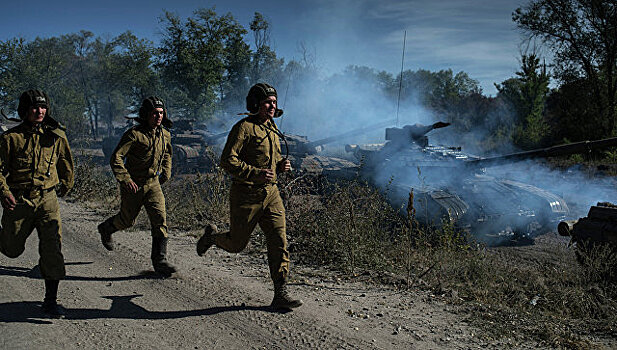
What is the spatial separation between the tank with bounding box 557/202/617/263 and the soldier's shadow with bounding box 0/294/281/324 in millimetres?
4780

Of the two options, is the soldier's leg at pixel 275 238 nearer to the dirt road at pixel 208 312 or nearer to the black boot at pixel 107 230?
the dirt road at pixel 208 312

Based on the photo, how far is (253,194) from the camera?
4016 millimetres

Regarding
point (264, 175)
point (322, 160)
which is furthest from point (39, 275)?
point (322, 160)

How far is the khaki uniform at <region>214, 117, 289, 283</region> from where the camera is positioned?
13.0 ft

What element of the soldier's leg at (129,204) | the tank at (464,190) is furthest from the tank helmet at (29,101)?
the tank at (464,190)

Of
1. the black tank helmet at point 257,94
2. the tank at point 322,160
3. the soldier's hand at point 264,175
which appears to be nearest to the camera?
the soldier's hand at point 264,175

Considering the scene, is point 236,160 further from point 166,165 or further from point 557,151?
point 557,151

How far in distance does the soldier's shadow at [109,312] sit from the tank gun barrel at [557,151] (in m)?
7.15

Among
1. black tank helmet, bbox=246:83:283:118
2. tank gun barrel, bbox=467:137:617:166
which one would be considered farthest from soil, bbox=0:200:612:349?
tank gun barrel, bbox=467:137:617:166

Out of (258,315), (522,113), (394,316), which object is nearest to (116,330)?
(258,315)

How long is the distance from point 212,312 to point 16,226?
1744 mm

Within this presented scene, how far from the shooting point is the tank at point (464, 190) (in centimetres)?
859

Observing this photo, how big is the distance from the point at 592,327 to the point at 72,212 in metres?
7.95

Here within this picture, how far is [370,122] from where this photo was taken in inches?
1041
